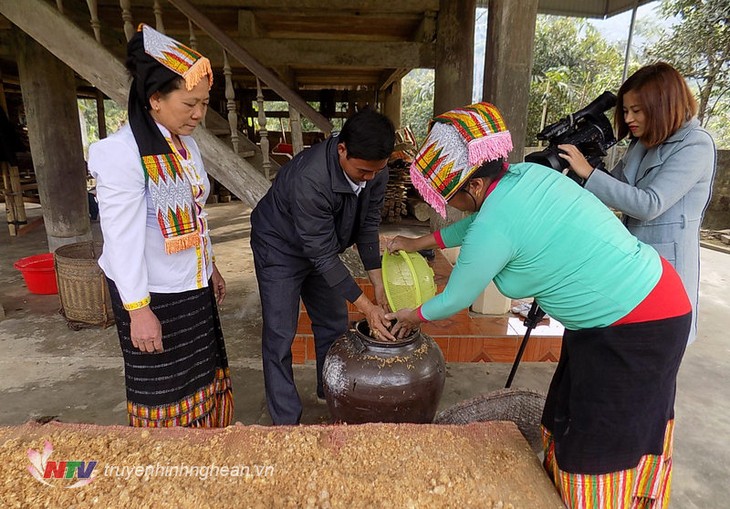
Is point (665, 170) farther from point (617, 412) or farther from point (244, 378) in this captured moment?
point (244, 378)

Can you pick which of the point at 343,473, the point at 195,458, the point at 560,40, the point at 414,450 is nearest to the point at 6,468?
the point at 195,458

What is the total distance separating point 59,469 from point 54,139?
4.75m

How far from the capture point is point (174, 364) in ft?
6.10

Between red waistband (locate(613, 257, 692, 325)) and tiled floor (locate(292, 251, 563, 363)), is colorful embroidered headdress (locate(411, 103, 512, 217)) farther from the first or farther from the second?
tiled floor (locate(292, 251, 563, 363))

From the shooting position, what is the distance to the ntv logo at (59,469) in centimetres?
138

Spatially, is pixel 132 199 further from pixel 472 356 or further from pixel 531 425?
pixel 472 356

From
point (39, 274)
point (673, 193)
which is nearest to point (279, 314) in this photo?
point (673, 193)

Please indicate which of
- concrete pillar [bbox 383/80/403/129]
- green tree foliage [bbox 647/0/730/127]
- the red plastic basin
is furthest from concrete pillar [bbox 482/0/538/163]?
green tree foliage [bbox 647/0/730/127]

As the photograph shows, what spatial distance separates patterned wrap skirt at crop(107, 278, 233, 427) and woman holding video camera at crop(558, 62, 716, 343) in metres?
1.70

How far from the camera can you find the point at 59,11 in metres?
3.11

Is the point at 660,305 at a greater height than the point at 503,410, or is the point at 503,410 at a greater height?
the point at 660,305

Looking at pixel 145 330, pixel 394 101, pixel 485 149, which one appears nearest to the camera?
pixel 485 149

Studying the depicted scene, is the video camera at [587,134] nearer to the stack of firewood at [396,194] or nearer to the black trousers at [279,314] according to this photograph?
the black trousers at [279,314]

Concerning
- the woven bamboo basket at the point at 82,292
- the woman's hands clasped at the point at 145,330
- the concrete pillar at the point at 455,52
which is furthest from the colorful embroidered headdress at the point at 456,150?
the concrete pillar at the point at 455,52
